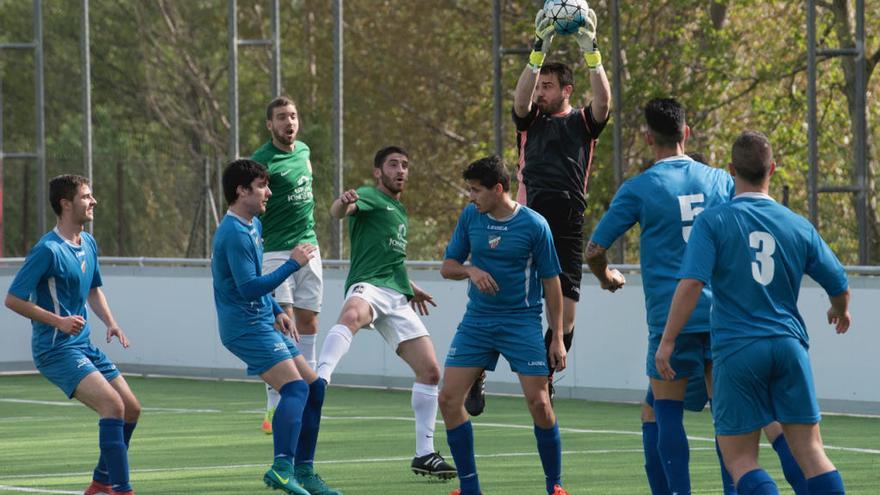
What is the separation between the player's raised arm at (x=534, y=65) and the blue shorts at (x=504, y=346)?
1685mm

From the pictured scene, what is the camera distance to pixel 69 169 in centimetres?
2473

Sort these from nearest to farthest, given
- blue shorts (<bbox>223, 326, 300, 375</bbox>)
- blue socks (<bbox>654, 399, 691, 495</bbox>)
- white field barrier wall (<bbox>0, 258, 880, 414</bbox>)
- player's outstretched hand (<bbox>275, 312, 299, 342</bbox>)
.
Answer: blue socks (<bbox>654, 399, 691, 495</bbox>) → blue shorts (<bbox>223, 326, 300, 375</bbox>) → player's outstretched hand (<bbox>275, 312, 299, 342</bbox>) → white field barrier wall (<bbox>0, 258, 880, 414</bbox>)

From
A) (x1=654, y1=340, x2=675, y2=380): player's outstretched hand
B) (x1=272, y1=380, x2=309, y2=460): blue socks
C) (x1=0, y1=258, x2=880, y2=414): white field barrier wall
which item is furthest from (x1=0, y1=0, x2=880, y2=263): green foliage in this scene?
(x1=654, y1=340, x2=675, y2=380): player's outstretched hand

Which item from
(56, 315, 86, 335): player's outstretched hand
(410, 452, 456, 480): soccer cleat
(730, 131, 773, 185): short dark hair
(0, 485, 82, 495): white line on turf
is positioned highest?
(730, 131, 773, 185): short dark hair

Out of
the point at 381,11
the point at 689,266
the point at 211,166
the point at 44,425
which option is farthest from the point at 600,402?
the point at 381,11

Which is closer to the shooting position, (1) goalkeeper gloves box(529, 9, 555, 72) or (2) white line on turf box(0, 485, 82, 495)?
(2) white line on turf box(0, 485, 82, 495)

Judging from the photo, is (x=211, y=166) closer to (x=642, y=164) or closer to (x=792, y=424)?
(x=642, y=164)

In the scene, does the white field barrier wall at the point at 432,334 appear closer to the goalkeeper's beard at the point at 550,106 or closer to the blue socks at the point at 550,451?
the goalkeeper's beard at the point at 550,106

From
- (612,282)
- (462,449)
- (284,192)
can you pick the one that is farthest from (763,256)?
(284,192)

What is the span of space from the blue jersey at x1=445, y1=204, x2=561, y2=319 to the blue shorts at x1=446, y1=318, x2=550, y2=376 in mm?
68

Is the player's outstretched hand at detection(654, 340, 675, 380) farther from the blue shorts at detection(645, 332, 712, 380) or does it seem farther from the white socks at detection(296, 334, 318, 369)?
the white socks at detection(296, 334, 318, 369)

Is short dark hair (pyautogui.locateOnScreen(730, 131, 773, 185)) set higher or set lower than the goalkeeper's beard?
lower

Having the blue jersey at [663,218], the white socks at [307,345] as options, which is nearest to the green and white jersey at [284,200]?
the white socks at [307,345]

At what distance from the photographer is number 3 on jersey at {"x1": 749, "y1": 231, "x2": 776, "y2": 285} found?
7.40 meters
